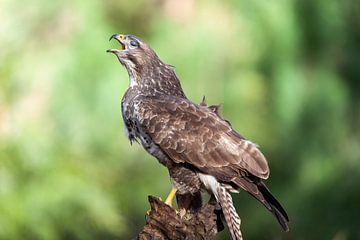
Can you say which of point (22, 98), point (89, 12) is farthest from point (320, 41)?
point (22, 98)

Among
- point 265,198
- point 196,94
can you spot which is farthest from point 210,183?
point 196,94

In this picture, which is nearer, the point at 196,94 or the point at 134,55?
the point at 134,55

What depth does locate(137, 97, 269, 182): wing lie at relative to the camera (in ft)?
17.1

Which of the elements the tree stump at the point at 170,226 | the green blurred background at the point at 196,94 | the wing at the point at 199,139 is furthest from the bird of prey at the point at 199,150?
the green blurred background at the point at 196,94

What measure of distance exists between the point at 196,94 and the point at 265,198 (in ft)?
11.8

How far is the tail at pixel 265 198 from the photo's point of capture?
504 centimetres

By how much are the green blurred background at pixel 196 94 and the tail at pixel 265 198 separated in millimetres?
3404

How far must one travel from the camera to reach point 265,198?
514 centimetres

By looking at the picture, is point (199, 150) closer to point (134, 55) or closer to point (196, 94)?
point (134, 55)

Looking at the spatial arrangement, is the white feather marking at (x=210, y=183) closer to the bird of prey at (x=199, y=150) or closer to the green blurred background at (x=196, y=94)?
the bird of prey at (x=199, y=150)

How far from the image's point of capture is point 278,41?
9.12 meters

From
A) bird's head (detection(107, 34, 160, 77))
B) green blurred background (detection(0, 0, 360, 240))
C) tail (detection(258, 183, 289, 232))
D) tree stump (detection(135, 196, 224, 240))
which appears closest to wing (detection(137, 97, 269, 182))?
tail (detection(258, 183, 289, 232))

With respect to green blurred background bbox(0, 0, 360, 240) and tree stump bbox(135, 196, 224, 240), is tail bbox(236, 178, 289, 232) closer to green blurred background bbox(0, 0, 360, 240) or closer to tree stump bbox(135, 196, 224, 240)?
tree stump bbox(135, 196, 224, 240)

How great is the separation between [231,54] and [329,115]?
90 centimetres
